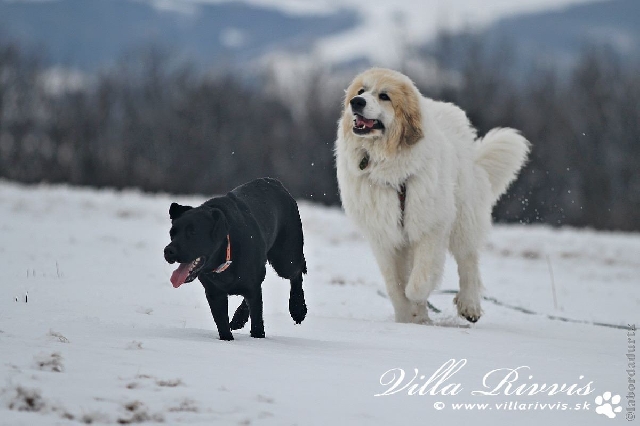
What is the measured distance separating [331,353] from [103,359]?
1350 mm

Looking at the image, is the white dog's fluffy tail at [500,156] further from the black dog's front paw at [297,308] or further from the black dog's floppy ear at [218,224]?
the black dog's floppy ear at [218,224]

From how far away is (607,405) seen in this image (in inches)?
150

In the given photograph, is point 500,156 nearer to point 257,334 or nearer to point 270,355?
point 257,334

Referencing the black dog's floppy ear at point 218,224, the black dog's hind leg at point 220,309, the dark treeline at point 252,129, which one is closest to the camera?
the black dog's floppy ear at point 218,224

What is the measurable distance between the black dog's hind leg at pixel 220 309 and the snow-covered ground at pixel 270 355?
0.12 metres

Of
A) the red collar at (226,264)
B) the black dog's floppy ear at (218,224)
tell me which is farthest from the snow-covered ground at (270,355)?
the black dog's floppy ear at (218,224)

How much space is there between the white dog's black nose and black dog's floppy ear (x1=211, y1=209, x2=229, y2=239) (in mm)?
2414

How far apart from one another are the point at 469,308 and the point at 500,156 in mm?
1656

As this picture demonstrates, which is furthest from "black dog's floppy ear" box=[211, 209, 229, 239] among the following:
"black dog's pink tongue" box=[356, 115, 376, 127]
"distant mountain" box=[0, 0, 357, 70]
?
"distant mountain" box=[0, 0, 357, 70]

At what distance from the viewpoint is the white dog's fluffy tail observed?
7.77 meters

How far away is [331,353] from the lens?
4441 mm

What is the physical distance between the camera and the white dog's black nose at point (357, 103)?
252 inches

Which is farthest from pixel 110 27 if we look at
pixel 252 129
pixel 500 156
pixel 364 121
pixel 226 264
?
pixel 226 264

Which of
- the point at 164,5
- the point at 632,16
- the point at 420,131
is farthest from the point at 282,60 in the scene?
the point at 632,16
